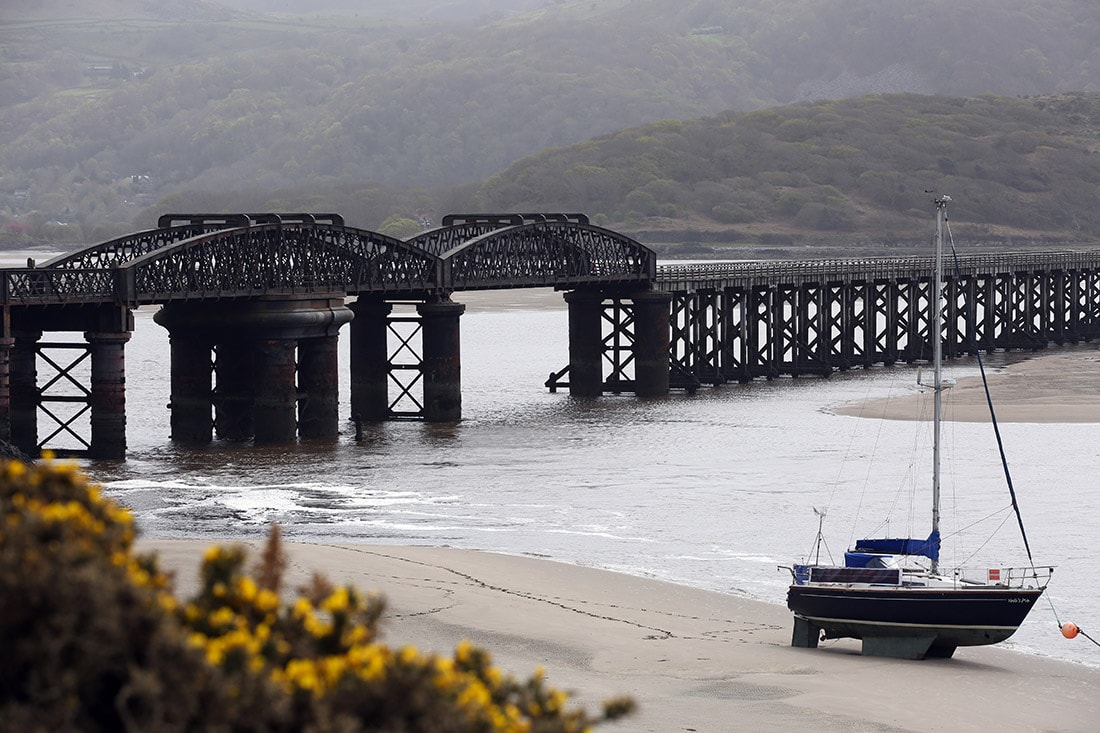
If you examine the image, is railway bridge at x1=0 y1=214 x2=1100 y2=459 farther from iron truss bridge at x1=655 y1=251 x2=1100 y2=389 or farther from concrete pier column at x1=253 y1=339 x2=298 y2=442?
iron truss bridge at x1=655 y1=251 x2=1100 y2=389

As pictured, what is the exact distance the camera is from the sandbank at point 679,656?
86.5 ft

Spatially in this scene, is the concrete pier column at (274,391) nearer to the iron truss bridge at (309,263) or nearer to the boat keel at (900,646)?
the iron truss bridge at (309,263)

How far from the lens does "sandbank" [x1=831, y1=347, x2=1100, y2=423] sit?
231 feet

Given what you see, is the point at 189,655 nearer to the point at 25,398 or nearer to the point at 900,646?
the point at 900,646

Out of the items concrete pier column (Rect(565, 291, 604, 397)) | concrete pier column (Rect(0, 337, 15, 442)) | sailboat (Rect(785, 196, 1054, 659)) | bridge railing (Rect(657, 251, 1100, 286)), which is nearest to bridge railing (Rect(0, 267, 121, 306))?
concrete pier column (Rect(0, 337, 15, 442))

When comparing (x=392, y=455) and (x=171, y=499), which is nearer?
(x=171, y=499)

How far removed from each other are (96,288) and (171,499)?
9810 mm

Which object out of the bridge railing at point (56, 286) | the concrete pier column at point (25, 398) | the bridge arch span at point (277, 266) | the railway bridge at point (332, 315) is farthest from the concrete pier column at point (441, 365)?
the concrete pier column at point (25, 398)

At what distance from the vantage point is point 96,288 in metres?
55.6

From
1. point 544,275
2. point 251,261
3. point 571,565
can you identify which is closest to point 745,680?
point 571,565

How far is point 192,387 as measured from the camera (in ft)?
204

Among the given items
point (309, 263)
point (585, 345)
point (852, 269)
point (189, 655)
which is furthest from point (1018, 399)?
point (189, 655)

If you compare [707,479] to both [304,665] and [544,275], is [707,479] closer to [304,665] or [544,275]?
[544,275]

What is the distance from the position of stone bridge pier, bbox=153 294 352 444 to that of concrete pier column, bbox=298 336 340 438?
0.11ft
